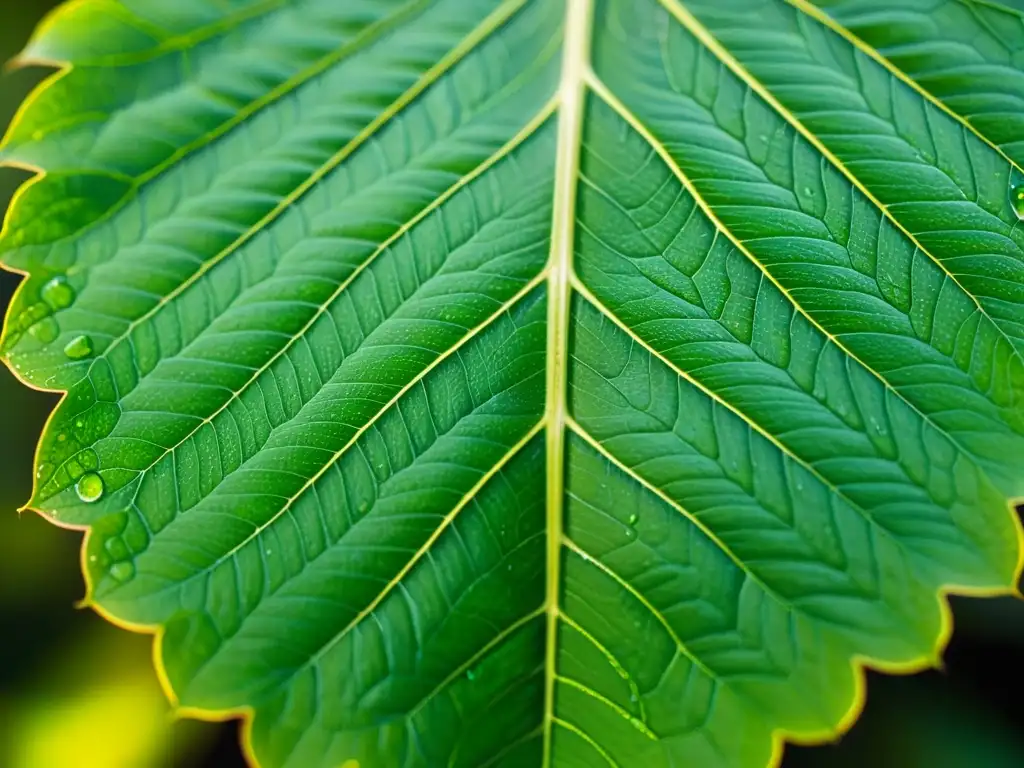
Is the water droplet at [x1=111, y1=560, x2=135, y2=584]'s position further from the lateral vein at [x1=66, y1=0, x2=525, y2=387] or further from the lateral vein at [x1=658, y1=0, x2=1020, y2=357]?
the lateral vein at [x1=658, y1=0, x2=1020, y2=357]

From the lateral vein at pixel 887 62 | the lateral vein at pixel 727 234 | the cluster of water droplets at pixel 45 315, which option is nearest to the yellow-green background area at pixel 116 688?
the cluster of water droplets at pixel 45 315

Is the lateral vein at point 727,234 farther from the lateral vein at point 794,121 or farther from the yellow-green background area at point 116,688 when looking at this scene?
Result: the yellow-green background area at point 116,688

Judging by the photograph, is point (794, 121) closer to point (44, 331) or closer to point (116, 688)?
point (44, 331)

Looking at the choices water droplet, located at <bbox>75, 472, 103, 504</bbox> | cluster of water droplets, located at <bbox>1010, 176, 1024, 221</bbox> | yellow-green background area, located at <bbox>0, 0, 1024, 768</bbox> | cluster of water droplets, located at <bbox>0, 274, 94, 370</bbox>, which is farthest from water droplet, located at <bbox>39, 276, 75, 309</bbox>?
cluster of water droplets, located at <bbox>1010, 176, 1024, 221</bbox>

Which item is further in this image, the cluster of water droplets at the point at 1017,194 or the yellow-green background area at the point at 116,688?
the yellow-green background area at the point at 116,688

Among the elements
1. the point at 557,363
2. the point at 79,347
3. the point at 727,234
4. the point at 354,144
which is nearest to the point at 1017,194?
the point at 727,234

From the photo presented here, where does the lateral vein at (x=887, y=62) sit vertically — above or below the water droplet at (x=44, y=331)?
above
